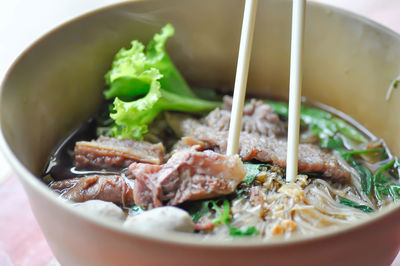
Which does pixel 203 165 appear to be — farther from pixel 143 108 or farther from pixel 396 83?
pixel 396 83

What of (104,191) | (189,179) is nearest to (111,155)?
(104,191)

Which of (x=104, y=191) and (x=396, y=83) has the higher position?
(x=396, y=83)

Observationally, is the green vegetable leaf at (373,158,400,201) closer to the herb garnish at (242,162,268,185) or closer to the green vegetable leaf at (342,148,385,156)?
the green vegetable leaf at (342,148,385,156)

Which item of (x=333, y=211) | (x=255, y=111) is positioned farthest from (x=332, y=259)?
(x=255, y=111)

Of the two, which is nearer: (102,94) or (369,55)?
(369,55)

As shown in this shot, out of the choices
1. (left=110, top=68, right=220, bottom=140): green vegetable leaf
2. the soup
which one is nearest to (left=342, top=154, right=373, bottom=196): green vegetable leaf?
the soup

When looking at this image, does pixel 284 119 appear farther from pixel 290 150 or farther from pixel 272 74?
pixel 290 150
